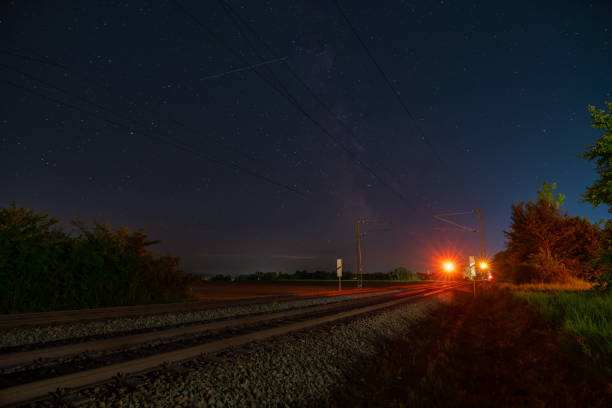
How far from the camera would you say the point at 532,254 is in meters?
31.7

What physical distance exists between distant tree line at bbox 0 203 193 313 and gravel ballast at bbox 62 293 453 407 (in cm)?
1139

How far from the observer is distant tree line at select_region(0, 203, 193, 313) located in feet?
42.3

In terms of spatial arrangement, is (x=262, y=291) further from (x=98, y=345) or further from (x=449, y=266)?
(x=449, y=266)

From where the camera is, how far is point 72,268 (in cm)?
1473

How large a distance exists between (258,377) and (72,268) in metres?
13.4

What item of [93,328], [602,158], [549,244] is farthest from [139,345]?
[549,244]

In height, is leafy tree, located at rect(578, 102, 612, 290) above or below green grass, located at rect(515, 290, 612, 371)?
above

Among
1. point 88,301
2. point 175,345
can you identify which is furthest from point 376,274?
point 175,345

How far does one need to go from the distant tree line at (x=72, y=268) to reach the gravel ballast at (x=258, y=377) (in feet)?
37.4

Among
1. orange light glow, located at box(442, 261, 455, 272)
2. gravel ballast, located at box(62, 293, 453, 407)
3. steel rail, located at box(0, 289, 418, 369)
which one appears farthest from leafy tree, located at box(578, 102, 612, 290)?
orange light glow, located at box(442, 261, 455, 272)

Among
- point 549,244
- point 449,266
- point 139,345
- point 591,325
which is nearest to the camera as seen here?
point 139,345

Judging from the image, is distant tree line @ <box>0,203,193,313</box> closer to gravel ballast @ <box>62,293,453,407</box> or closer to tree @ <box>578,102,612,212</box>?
gravel ballast @ <box>62,293,453,407</box>

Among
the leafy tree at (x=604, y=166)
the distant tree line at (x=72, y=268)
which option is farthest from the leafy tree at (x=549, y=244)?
the distant tree line at (x=72, y=268)

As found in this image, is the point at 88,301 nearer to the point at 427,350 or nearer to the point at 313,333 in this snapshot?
the point at 313,333
